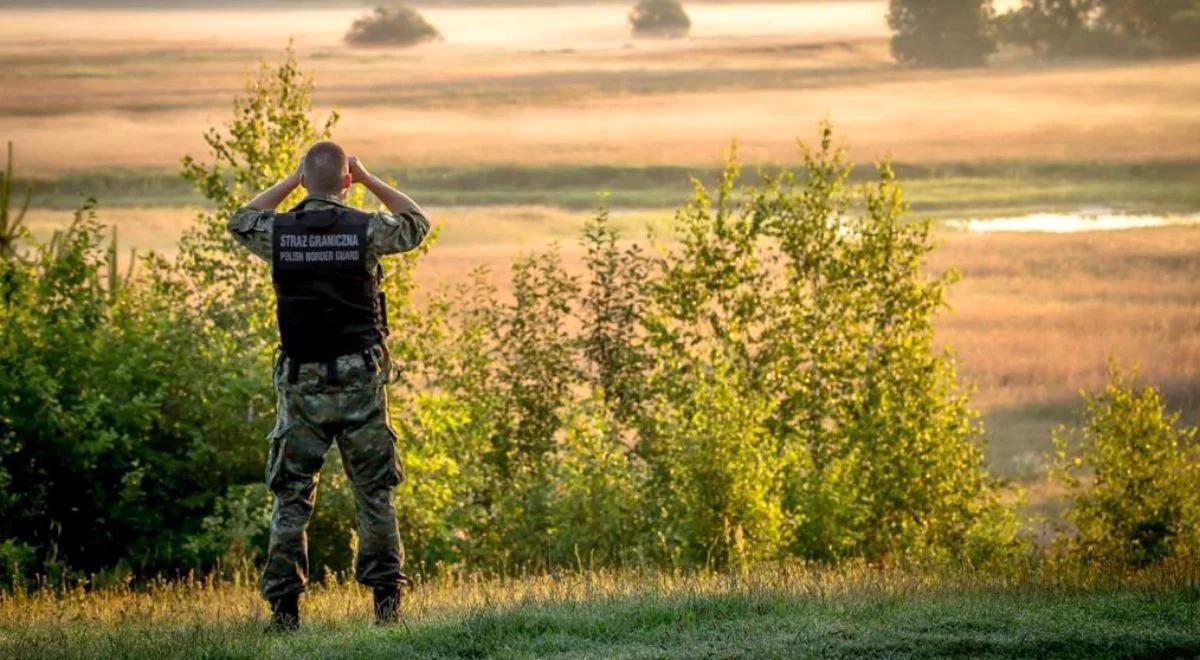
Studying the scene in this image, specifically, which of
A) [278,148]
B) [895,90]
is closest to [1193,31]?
[895,90]

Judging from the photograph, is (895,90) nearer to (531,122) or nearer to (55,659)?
(531,122)

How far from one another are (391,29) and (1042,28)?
3130cm

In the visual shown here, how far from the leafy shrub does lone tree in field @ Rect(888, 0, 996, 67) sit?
62.0 metres

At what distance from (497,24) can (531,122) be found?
668 cm

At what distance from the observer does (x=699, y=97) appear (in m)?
76.9

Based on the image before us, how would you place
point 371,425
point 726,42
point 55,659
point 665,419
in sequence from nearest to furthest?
point 55,659 → point 371,425 → point 665,419 → point 726,42

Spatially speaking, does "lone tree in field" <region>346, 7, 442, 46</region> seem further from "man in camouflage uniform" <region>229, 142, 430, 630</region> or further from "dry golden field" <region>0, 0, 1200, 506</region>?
"man in camouflage uniform" <region>229, 142, 430, 630</region>

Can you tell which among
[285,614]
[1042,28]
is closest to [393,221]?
[285,614]

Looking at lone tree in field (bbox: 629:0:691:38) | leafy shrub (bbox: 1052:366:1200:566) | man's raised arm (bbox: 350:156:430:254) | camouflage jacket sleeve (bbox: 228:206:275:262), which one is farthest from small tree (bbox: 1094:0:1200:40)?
camouflage jacket sleeve (bbox: 228:206:275:262)

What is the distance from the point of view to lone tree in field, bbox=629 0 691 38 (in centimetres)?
8212

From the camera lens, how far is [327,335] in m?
8.11

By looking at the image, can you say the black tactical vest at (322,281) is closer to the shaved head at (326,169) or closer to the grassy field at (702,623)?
the shaved head at (326,169)

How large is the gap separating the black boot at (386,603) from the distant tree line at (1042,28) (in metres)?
75.2

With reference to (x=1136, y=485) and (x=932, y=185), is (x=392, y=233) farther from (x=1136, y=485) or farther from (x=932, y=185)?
(x=932, y=185)
